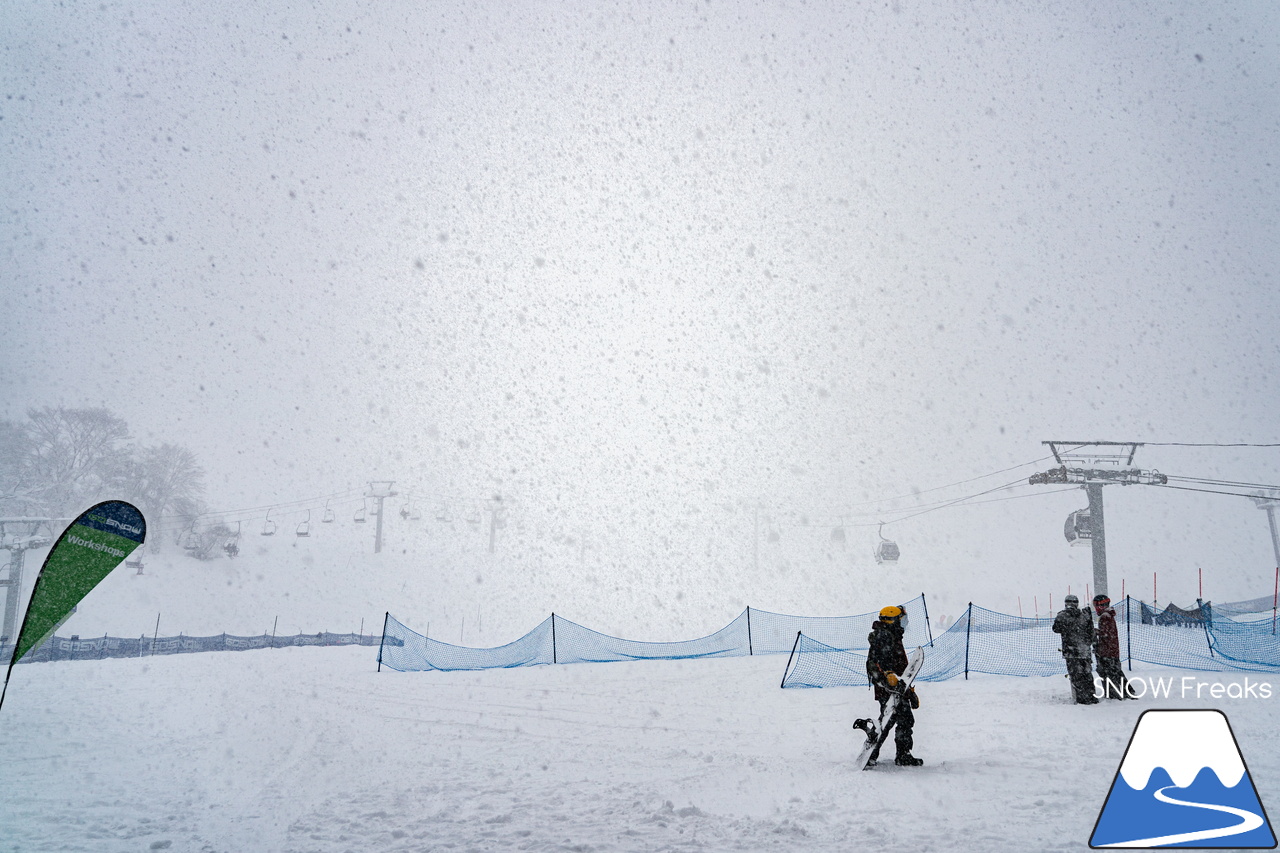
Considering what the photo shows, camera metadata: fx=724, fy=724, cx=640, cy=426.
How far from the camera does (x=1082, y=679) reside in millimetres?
11438

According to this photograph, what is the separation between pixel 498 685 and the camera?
1634 centimetres

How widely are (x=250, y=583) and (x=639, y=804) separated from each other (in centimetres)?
5495

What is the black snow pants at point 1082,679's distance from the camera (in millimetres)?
11367

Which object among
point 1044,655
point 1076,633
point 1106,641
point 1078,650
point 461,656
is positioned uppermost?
point 1076,633

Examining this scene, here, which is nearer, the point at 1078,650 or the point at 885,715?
the point at 885,715

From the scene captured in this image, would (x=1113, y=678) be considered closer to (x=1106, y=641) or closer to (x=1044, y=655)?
(x=1106, y=641)

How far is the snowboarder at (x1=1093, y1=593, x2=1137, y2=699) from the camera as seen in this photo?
11.8 m

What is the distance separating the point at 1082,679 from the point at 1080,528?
25676mm

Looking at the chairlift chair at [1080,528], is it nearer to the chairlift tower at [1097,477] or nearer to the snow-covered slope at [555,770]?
the chairlift tower at [1097,477]

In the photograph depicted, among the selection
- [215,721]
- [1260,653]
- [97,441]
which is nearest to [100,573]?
[215,721]

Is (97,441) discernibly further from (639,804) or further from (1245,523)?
(1245,523)

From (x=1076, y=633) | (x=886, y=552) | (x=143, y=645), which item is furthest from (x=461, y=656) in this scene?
(x=886, y=552)

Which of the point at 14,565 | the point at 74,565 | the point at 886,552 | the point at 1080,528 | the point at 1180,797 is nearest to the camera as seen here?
the point at 1180,797

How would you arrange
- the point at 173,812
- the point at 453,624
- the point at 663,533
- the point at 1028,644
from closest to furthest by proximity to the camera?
the point at 173,812, the point at 1028,644, the point at 453,624, the point at 663,533
